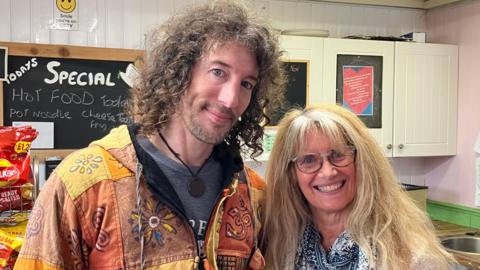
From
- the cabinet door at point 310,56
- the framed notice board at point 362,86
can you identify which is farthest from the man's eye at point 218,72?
the framed notice board at point 362,86

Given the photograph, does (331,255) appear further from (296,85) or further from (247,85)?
(296,85)

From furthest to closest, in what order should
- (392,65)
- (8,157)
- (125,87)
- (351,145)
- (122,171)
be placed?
(392,65), (125,87), (351,145), (8,157), (122,171)

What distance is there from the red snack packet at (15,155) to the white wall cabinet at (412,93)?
191 cm

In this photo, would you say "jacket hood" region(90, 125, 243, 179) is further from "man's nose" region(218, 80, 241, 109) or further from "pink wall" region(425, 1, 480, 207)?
"pink wall" region(425, 1, 480, 207)

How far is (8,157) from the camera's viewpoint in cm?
123

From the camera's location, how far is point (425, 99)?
311cm

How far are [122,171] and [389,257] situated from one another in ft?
2.42

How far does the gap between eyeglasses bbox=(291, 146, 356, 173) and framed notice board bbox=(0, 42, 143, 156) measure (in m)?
1.42

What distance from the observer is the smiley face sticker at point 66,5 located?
8.34 ft

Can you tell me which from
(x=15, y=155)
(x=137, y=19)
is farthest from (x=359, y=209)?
(x=137, y=19)

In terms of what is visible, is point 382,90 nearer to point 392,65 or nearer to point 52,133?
point 392,65

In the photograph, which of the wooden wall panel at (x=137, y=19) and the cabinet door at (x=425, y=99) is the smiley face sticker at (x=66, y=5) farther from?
the cabinet door at (x=425, y=99)

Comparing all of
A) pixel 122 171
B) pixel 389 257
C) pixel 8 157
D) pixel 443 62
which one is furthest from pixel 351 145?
pixel 443 62

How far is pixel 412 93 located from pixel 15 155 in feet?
8.04
